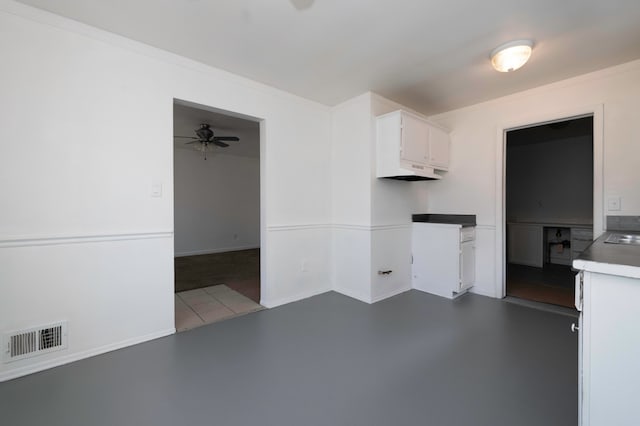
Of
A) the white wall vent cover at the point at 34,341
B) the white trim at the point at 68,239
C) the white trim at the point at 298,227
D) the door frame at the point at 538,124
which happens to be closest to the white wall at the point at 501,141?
the door frame at the point at 538,124

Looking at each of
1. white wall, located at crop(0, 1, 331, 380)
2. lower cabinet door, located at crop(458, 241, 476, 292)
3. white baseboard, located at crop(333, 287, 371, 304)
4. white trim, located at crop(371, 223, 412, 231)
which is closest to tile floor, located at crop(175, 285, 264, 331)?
white wall, located at crop(0, 1, 331, 380)

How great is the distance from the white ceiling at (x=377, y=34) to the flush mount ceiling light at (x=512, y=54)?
56mm

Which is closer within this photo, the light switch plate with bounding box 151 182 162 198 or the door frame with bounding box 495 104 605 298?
the light switch plate with bounding box 151 182 162 198

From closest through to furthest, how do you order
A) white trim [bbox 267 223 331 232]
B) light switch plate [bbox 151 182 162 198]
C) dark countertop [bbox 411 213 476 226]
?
1. light switch plate [bbox 151 182 162 198]
2. white trim [bbox 267 223 331 232]
3. dark countertop [bbox 411 213 476 226]

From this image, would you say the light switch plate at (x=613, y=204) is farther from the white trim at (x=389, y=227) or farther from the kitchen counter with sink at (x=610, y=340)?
the kitchen counter with sink at (x=610, y=340)

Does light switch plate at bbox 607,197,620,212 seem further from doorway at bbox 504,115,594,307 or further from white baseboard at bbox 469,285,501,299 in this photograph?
doorway at bbox 504,115,594,307

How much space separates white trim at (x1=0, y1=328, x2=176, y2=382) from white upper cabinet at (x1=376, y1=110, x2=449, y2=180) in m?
2.68

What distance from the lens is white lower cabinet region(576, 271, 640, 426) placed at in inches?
35.2

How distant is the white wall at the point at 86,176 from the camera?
5.84 ft

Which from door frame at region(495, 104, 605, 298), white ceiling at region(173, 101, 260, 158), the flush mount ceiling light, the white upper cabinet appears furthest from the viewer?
white ceiling at region(173, 101, 260, 158)

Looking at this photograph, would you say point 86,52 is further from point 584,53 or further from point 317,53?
point 584,53

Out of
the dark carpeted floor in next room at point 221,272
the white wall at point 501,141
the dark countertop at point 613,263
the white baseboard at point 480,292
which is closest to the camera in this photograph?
the dark countertop at point 613,263

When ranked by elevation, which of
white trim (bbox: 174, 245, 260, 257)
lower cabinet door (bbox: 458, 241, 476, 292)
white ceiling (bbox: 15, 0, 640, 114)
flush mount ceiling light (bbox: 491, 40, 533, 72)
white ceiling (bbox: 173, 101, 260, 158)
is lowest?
white trim (bbox: 174, 245, 260, 257)

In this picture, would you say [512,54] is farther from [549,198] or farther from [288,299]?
[549,198]
